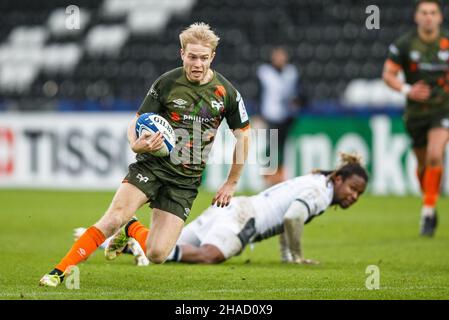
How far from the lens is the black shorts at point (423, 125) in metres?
11.7

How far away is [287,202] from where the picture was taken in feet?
29.4

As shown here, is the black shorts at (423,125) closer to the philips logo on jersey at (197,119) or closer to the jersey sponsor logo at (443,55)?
the jersey sponsor logo at (443,55)

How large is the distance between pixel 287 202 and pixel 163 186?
71.4 inches

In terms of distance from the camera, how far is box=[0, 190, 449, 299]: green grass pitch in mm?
6859

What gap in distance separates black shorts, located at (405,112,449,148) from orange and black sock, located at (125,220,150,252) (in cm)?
505

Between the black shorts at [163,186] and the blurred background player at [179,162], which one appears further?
the black shorts at [163,186]

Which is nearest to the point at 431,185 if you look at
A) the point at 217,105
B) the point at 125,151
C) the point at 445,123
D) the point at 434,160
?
the point at 434,160

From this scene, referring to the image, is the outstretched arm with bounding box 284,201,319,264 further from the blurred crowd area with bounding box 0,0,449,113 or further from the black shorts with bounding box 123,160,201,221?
the blurred crowd area with bounding box 0,0,449,113

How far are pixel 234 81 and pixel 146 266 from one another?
12.7 m

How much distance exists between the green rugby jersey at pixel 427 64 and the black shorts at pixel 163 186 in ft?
16.2

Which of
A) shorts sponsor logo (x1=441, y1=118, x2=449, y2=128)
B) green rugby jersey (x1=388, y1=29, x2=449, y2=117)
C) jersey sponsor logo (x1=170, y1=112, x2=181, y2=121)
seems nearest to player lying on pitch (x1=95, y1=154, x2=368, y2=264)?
jersey sponsor logo (x1=170, y1=112, x2=181, y2=121)

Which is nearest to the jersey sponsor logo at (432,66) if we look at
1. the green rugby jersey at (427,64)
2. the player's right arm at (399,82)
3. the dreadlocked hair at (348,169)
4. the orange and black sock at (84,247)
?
the green rugby jersey at (427,64)
